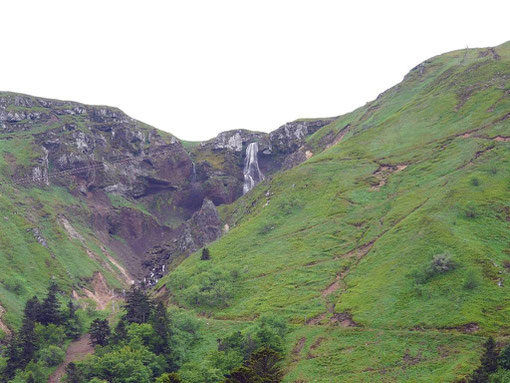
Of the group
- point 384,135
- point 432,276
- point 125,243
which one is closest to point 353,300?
point 432,276

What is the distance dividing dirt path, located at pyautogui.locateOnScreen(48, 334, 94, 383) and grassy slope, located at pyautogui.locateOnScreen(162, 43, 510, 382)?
710 inches

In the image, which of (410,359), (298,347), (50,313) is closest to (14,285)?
Result: (50,313)

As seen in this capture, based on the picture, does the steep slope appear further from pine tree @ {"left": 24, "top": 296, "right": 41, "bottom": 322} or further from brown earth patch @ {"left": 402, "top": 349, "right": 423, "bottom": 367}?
brown earth patch @ {"left": 402, "top": 349, "right": 423, "bottom": 367}

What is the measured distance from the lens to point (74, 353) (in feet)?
273

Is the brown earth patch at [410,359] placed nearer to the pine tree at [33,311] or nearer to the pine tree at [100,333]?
the pine tree at [100,333]

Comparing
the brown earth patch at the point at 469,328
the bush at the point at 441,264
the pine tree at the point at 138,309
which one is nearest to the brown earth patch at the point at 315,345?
the brown earth patch at the point at 469,328

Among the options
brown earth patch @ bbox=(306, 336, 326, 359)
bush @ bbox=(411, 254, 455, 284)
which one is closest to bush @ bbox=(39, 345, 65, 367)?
brown earth patch @ bbox=(306, 336, 326, 359)

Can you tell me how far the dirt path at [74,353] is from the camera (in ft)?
248

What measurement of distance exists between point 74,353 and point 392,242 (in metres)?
56.9

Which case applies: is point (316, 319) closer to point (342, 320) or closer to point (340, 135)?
point (342, 320)

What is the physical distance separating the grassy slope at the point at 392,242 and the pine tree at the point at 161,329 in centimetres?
1138

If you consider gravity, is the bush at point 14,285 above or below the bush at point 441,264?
above

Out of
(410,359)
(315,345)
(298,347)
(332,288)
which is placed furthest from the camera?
(332,288)

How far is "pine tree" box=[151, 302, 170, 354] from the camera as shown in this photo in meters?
72.3
